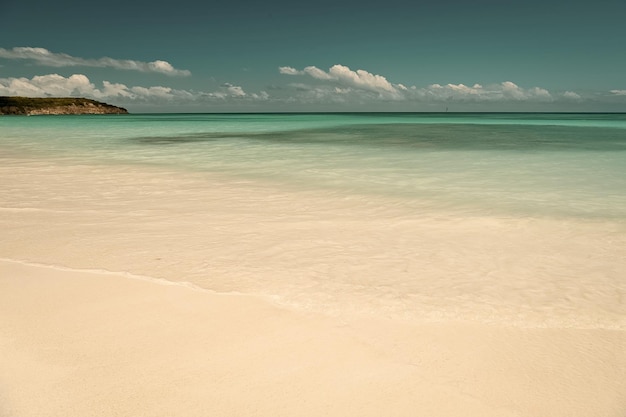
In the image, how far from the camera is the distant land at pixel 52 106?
399 feet

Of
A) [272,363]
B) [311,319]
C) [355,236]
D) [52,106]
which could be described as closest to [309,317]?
[311,319]

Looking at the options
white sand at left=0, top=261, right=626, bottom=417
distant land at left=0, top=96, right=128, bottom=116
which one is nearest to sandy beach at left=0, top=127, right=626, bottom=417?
white sand at left=0, top=261, right=626, bottom=417

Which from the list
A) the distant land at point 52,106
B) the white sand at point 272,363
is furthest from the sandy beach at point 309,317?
the distant land at point 52,106

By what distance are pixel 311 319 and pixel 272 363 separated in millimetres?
620

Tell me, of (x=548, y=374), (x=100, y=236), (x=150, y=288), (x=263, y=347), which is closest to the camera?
(x=548, y=374)

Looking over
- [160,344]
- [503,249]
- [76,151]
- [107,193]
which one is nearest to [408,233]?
[503,249]

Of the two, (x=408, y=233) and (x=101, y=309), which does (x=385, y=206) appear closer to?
(x=408, y=233)

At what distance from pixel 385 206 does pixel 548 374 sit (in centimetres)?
490

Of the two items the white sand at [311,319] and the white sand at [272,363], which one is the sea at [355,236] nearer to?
the white sand at [311,319]

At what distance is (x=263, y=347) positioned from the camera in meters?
2.87

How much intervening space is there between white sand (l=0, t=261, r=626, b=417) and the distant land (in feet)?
465

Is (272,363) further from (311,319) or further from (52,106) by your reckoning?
(52,106)

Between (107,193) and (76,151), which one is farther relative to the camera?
(76,151)

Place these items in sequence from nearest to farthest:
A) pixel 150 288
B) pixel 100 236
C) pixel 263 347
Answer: pixel 263 347, pixel 150 288, pixel 100 236
